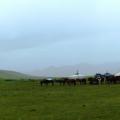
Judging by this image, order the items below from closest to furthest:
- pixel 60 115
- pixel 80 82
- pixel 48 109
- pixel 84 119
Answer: pixel 84 119
pixel 60 115
pixel 48 109
pixel 80 82

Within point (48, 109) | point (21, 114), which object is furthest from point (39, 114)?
point (48, 109)

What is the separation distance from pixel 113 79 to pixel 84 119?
51297mm

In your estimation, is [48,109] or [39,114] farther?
[48,109]

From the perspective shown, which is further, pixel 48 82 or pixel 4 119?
pixel 48 82

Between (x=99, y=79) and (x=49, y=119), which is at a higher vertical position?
(x=99, y=79)

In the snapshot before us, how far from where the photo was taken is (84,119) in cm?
2556

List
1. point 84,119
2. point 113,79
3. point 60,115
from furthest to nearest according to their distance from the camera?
point 113,79 < point 60,115 < point 84,119

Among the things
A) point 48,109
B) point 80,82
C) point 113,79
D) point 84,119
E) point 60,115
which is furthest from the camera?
point 80,82

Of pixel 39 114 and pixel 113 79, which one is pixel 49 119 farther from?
pixel 113 79

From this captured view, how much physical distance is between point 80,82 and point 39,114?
5306 centimetres

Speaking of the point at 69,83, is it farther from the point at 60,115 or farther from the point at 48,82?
the point at 60,115

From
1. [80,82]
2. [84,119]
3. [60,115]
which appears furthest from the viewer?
[80,82]

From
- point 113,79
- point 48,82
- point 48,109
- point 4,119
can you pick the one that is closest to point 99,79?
point 113,79

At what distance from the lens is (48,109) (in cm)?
3169
